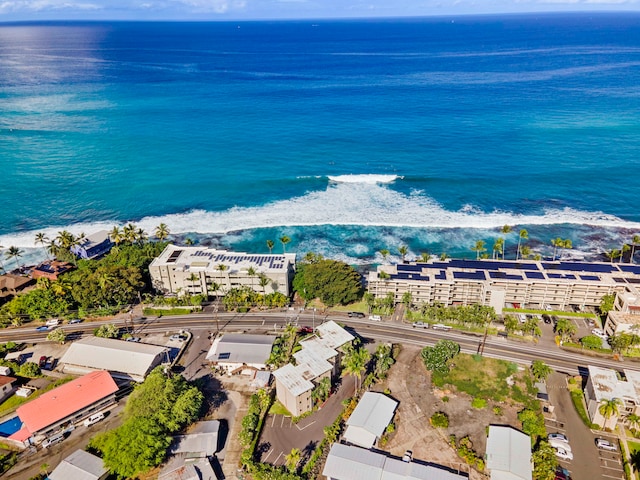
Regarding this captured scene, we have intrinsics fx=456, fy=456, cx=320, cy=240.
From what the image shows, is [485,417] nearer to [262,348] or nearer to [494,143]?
[262,348]

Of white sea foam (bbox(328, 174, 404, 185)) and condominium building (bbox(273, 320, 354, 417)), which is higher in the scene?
white sea foam (bbox(328, 174, 404, 185))

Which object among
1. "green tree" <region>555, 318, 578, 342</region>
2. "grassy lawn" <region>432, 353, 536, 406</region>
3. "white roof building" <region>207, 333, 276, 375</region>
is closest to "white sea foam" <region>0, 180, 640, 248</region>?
"green tree" <region>555, 318, 578, 342</region>

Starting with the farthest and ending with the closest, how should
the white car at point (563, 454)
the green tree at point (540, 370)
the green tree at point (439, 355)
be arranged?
the green tree at point (439, 355), the green tree at point (540, 370), the white car at point (563, 454)

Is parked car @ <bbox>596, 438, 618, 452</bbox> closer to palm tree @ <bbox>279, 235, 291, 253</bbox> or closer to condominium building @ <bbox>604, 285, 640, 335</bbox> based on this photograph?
condominium building @ <bbox>604, 285, 640, 335</bbox>

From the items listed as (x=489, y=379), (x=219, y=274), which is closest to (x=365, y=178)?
(x=219, y=274)

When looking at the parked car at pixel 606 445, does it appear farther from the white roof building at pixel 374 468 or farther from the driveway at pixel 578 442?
the white roof building at pixel 374 468

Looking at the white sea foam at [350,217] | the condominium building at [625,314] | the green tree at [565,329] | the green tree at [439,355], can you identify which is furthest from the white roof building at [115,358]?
the condominium building at [625,314]

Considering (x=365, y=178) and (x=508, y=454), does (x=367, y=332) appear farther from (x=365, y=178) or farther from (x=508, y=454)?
(x=365, y=178)
